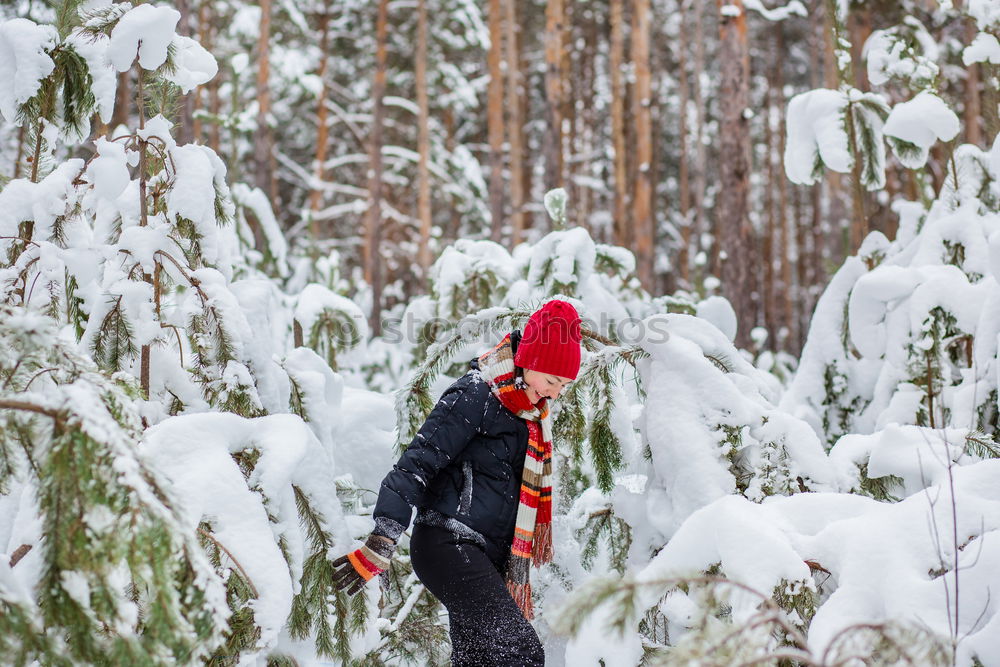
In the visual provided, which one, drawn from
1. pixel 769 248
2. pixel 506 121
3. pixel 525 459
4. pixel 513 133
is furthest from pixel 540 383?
pixel 506 121

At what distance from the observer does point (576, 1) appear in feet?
69.0

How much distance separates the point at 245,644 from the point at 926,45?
337 inches

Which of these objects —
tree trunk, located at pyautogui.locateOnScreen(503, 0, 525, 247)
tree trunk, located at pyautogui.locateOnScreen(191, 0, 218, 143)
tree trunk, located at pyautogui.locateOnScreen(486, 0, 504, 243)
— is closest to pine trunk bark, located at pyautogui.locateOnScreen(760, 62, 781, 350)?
tree trunk, located at pyautogui.locateOnScreen(503, 0, 525, 247)

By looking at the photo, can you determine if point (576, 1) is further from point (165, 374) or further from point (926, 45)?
point (165, 374)

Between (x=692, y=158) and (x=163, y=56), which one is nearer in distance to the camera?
(x=163, y=56)

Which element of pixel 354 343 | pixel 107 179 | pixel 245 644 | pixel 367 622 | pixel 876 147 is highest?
pixel 876 147

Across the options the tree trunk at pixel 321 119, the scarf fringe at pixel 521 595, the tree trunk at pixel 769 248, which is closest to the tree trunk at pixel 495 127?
the tree trunk at pixel 321 119

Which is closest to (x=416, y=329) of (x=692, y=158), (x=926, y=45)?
(x=926, y=45)

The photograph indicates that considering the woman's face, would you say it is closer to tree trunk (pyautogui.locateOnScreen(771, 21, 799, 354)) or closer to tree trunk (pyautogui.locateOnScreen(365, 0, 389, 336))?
tree trunk (pyautogui.locateOnScreen(365, 0, 389, 336))

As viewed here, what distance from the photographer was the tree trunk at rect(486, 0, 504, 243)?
1320 cm

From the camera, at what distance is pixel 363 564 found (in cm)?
239

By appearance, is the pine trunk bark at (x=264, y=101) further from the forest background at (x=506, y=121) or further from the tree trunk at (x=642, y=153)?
the tree trunk at (x=642, y=153)

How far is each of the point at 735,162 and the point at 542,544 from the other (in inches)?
235

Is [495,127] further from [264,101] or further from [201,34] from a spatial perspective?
[201,34]
